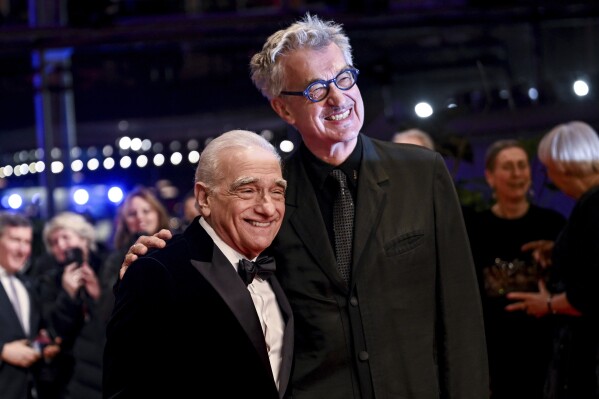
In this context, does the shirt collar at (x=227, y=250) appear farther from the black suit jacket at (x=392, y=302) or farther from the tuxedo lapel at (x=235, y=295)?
the black suit jacket at (x=392, y=302)

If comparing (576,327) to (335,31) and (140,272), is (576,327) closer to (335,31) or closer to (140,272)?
(335,31)

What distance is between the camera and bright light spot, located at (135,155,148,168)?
411 inches

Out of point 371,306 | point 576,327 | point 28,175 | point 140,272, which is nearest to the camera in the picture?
point 140,272

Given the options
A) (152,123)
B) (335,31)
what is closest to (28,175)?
(152,123)

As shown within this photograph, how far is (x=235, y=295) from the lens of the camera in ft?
7.50

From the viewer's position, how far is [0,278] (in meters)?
5.13

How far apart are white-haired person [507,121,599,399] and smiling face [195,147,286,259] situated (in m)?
2.01

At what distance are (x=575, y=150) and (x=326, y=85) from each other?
83.1 inches

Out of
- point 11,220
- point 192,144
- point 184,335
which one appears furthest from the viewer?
point 192,144

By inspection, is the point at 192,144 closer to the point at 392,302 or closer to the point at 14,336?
the point at 14,336

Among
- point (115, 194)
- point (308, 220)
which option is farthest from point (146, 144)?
point (308, 220)

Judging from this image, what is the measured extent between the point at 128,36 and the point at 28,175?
2126 millimetres

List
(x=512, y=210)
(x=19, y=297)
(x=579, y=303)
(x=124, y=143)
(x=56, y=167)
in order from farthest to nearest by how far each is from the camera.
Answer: (x=124, y=143), (x=56, y=167), (x=19, y=297), (x=512, y=210), (x=579, y=303)

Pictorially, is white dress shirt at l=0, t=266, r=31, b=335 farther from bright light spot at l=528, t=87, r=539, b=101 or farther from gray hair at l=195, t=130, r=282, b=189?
bright light spot at l=528, t=87, r=539, b=101
